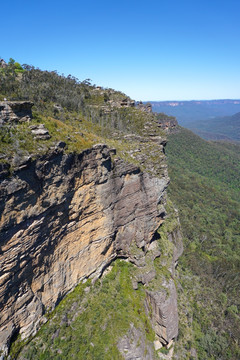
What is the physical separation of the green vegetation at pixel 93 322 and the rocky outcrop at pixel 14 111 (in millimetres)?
17742

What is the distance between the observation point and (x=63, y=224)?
17.6 m

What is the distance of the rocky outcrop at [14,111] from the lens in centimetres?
1432

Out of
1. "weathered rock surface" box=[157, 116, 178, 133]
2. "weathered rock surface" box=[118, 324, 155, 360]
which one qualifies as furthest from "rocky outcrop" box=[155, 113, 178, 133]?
"weathered rock surface" box=[118, 324, 155, 360]

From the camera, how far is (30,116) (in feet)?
54.3

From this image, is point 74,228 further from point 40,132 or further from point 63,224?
point 40,132

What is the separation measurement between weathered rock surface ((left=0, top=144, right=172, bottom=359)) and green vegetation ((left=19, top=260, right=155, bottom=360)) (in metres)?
1.23

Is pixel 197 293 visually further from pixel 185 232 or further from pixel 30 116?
pixel 30 116

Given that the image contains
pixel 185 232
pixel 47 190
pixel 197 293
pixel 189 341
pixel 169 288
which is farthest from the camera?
pixel 185 232

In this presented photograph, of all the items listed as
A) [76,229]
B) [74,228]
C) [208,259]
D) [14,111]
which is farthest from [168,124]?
[14,111]

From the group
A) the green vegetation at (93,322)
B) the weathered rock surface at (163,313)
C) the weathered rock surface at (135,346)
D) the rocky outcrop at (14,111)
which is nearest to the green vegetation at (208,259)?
the weathered rock surface at (163,313)

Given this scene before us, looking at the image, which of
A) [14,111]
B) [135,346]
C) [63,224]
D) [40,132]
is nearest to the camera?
[14,111]

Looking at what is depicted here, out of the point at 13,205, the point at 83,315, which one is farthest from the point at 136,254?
the point at 13,205

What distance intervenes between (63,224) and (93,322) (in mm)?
10539

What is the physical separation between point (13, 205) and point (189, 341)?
28934 mm
